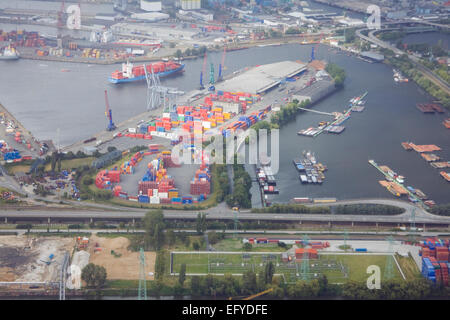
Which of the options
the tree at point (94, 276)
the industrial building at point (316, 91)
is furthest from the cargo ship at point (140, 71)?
the tree at point (94, 276)

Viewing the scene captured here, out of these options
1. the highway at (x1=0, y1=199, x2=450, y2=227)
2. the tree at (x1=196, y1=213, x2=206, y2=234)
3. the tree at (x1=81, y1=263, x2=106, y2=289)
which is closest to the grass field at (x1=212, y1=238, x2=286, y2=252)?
the tree at (x1=196, y1=213, x2=206, y2=234)

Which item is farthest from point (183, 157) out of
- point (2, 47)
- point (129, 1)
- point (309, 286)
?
point (129, 1)

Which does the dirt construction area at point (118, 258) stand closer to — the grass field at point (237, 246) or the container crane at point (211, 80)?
the grass field at point (237, 246)

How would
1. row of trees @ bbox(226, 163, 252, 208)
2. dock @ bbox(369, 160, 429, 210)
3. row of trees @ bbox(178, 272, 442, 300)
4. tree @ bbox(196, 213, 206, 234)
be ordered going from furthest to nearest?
dock @ bbox(369, 160, 429, 210), row of trees @ bbox(226, 163, 252, 208), tree @ bbox(196, 213, 206, 234), row of trees @ bbox(178, 272, 442, 300)

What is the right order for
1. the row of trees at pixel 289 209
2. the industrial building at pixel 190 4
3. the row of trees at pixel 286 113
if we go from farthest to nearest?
the industrial building at pixel 190 4 < the row of trees at pixel 286 113 < the row of trees at pixel 289 209

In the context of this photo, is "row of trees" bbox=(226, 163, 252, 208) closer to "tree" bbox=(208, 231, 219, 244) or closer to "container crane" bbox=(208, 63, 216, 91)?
"tree" bbox=(208, 231, 219, 244)
